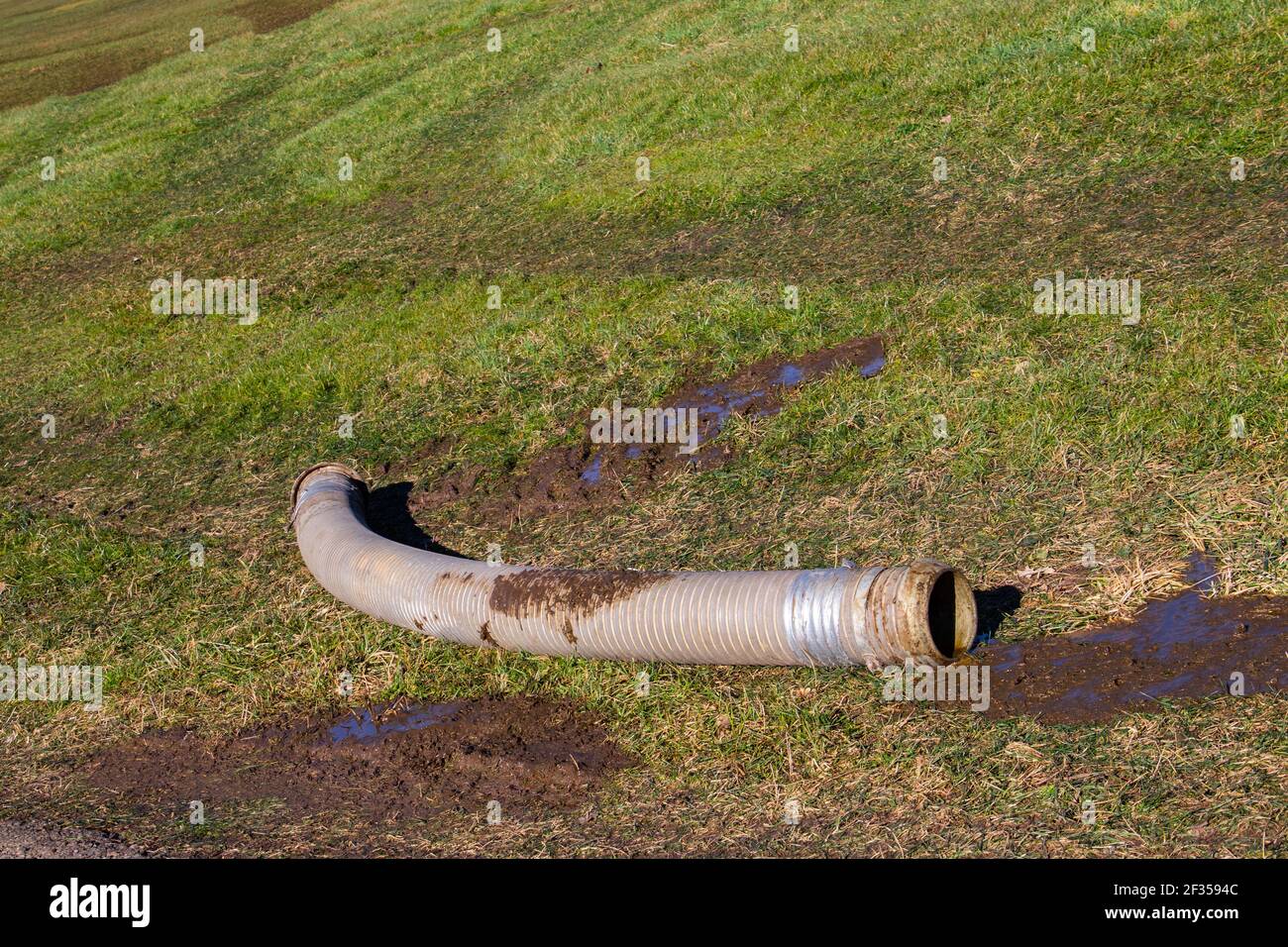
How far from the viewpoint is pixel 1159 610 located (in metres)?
5.16

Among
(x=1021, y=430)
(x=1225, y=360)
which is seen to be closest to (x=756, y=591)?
(x=1021, y=430)

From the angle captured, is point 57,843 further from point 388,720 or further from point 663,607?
point 663,607

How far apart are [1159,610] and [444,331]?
19.9ft

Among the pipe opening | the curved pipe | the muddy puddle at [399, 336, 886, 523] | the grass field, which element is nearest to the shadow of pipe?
the muddy puddle at [399, 336, 886, 523]

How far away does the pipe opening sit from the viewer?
5.09m

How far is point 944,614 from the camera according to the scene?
520cm

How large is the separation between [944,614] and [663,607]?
1182mm

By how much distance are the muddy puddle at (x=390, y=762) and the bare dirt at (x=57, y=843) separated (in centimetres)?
35

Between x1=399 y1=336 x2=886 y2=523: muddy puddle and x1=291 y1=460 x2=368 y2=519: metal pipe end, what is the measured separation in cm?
36

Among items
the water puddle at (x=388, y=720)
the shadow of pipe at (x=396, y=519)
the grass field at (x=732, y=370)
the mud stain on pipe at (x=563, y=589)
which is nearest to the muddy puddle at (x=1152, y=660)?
the grass field at (x=732, y=370)

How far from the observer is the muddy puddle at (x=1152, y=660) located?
4.71 metres

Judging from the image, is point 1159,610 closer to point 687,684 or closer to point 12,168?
point 687,684

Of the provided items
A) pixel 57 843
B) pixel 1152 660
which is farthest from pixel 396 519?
pixel 1152 660

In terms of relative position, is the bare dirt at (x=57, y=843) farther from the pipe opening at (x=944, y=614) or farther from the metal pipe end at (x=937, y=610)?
the pipe opening at (x=944, y=614)
